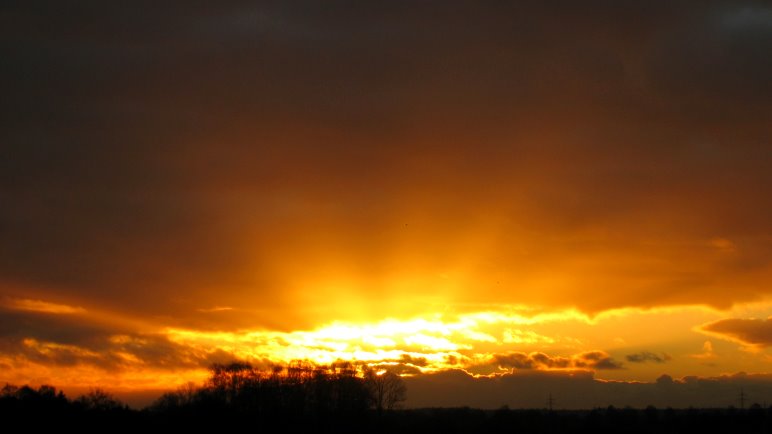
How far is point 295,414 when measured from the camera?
427 ft

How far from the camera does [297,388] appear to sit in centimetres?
14425

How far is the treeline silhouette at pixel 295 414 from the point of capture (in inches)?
4023

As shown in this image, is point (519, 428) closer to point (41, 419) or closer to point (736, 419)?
point (736, 419)

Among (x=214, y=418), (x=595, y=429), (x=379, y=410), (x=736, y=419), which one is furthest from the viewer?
(x=379, y=410)

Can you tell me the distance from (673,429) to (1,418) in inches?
3882

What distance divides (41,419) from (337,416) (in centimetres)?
5093

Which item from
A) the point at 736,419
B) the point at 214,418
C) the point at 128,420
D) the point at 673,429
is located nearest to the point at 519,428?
the point at 673,429

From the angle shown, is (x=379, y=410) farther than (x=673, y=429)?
Yes

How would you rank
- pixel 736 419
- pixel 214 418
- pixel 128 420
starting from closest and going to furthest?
pixel 128 420
pixel 214 418
pixel 736 419

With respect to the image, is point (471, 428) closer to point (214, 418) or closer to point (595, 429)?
point (595, 429)

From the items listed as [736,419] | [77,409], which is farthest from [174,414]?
[736,419]

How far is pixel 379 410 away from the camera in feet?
477

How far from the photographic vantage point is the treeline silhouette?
102m

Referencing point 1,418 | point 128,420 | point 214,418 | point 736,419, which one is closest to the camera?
point 1,418
